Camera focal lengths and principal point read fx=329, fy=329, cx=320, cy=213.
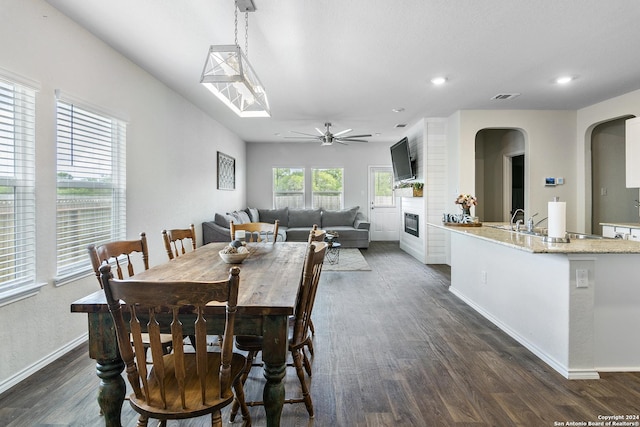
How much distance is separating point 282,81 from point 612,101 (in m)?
4.60

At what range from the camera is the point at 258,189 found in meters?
8.88

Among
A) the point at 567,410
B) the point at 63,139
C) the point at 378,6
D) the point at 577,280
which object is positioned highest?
the point at 378,6

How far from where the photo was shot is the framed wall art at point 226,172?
6.37 m

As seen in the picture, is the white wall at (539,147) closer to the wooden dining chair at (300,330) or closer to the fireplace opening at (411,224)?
the fireplace opening at (411,224)

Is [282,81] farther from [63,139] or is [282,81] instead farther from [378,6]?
[63,139]

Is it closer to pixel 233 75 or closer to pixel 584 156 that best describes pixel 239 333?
pixel 233 75

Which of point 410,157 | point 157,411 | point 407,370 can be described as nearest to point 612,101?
point 410,157

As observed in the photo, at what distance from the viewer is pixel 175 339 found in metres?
1.16

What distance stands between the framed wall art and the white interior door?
3.61m

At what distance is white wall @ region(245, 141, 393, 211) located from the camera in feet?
28.8

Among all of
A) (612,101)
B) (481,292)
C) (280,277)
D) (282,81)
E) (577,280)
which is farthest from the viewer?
(612,101)

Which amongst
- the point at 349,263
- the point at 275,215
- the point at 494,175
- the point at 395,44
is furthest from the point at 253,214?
the point at 395,44

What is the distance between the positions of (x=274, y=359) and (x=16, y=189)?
2128 mm

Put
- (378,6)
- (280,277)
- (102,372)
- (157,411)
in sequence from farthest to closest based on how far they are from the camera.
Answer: (378,6)
(280,277)
(102,372)
(157,411)
